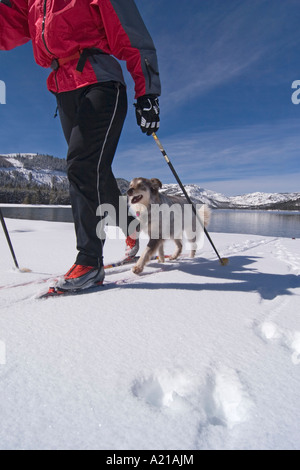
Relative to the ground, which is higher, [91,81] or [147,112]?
[91,81]

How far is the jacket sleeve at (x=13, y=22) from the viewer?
2582 mm

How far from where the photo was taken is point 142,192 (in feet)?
13.5

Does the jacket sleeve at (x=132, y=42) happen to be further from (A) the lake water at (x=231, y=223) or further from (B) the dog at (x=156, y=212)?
(A) the lake water at (x=231, y=223)

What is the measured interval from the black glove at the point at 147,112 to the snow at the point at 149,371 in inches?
65.7

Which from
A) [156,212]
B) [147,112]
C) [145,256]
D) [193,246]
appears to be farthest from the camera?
[193,246]

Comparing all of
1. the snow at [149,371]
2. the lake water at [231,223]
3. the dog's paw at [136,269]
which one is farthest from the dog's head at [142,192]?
the lake water at [231,223]

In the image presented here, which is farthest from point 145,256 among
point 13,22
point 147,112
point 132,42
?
point 13,22

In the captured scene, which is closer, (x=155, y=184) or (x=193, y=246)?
(x=155, y=184)

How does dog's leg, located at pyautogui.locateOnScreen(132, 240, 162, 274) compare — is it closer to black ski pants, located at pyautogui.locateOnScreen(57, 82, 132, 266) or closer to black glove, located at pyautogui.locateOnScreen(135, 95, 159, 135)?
black ski pants, located at pyautogui.locateOnScreen(57, 82, 132, 266)

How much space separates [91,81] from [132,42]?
499mm

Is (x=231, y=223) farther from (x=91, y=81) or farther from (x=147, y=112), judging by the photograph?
(x=91, y=81)

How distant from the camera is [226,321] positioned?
1.64m

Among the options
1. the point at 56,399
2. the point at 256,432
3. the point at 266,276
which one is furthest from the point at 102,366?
the point at 266,276

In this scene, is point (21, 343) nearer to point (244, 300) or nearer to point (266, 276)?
point (244, 300)
